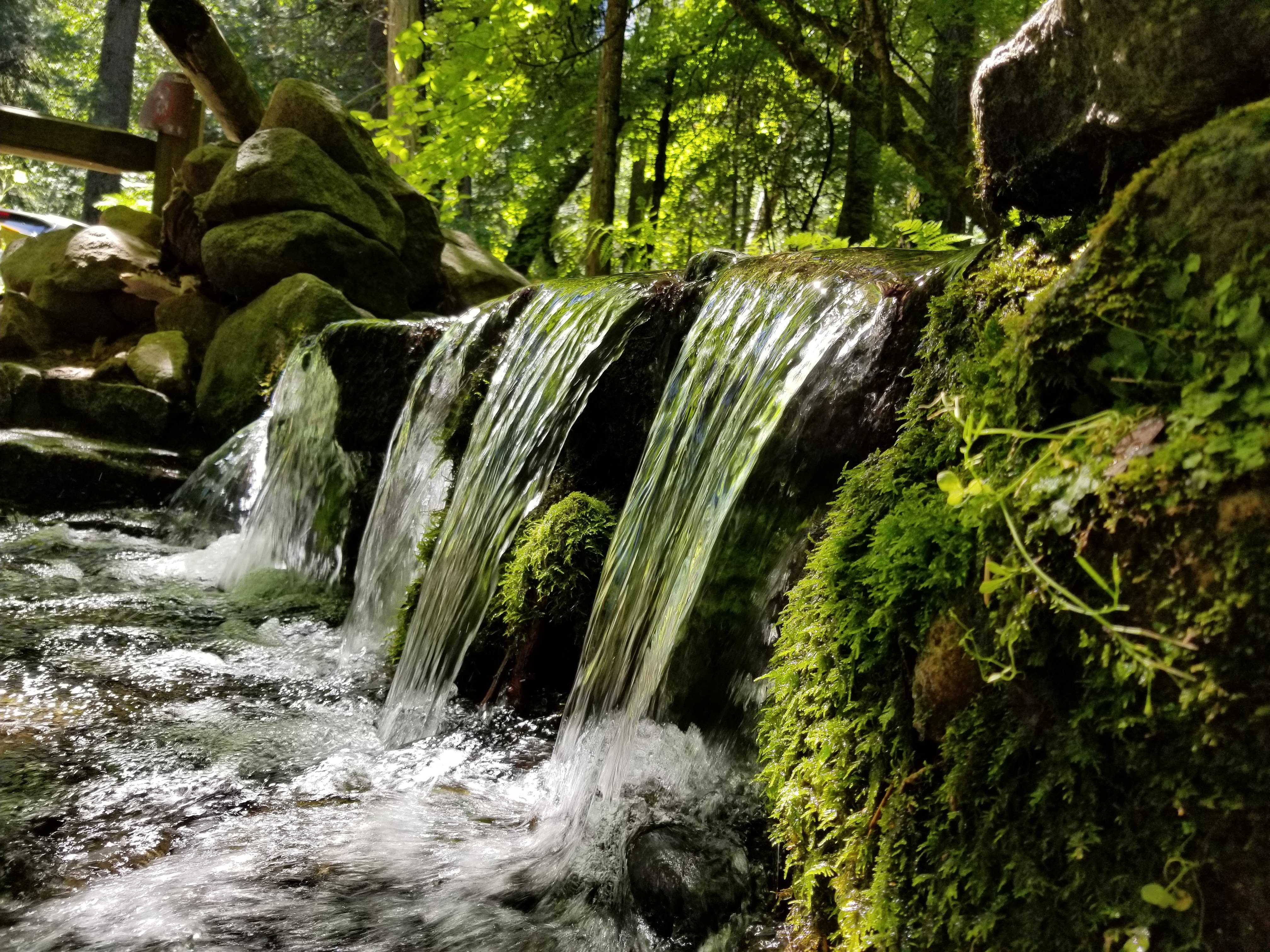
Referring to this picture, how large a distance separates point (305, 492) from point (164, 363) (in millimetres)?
3005

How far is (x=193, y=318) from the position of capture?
348 inches

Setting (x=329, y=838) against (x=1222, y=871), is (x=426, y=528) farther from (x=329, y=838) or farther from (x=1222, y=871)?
(x=1222, y=871)

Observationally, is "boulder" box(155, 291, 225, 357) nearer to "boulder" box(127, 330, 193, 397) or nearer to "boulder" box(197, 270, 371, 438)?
"boulder" box(127, 330, 193, 397)

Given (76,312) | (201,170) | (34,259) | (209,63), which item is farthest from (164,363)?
(209,63)

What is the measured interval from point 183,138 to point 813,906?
38.9 feet

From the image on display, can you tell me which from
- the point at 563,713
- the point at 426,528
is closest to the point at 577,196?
the point at 426,528

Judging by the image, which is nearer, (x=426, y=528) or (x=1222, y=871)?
(x=1222, y=871)

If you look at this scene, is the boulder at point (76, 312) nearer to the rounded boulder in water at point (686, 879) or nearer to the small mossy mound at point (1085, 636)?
the rounded boulder in water at point (686, 879)

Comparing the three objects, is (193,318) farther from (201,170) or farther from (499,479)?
(499,479)

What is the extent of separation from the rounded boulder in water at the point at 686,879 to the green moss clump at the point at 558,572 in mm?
1428

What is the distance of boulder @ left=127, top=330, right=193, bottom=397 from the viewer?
8086 millimetres

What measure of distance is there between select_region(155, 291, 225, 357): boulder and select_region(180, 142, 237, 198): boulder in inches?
52.6

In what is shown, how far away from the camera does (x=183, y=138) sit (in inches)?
424

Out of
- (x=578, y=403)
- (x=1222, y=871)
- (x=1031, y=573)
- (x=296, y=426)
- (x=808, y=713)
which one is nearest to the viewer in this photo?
(x=1222, y=871)
